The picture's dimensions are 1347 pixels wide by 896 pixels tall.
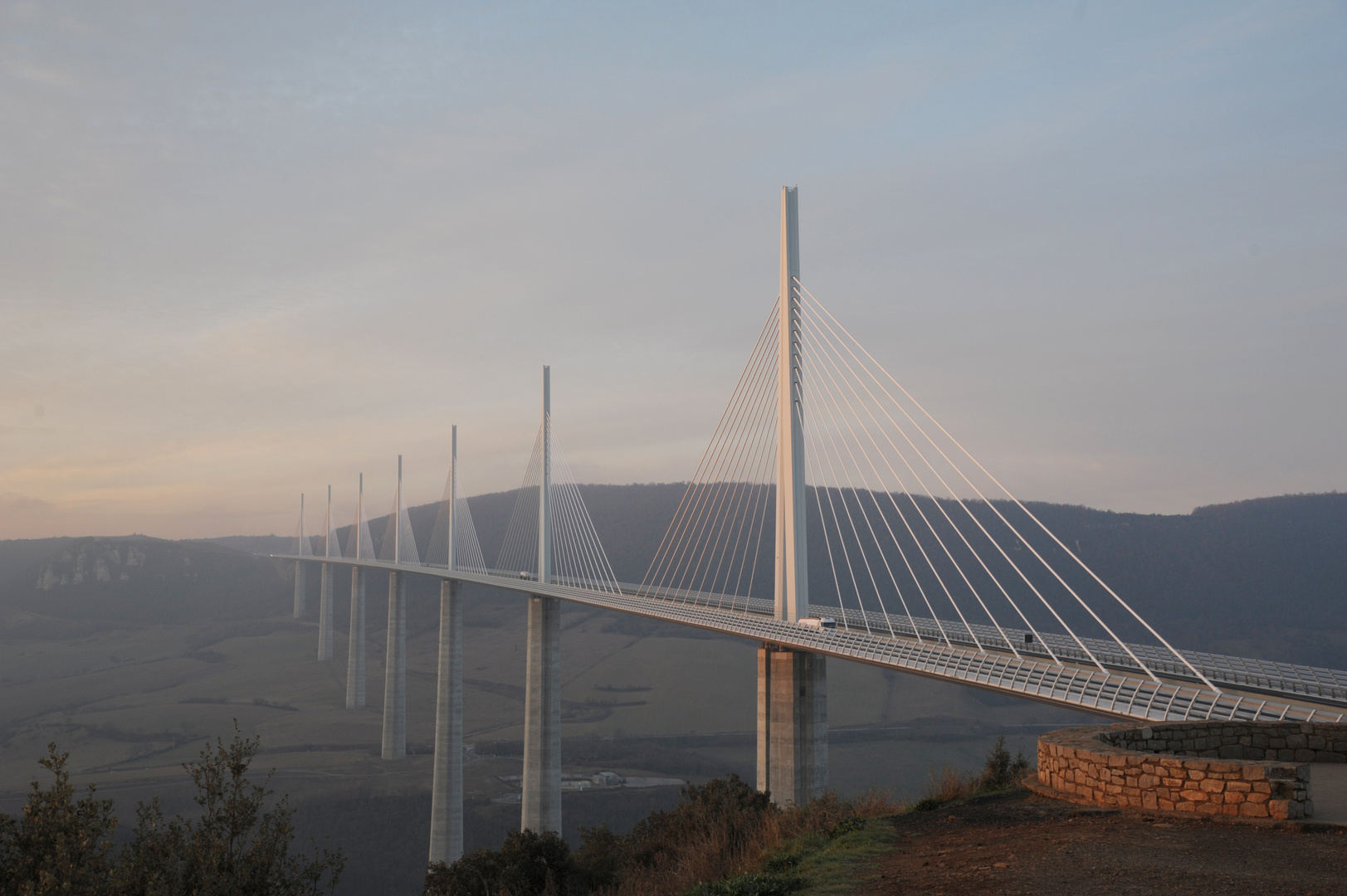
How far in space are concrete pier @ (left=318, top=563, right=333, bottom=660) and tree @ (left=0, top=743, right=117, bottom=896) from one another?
97.8 metres

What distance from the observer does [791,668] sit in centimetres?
2319

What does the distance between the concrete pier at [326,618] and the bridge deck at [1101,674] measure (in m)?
87.7

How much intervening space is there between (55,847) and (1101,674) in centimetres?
1313

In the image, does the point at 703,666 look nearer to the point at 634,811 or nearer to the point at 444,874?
A: the point at 634,811

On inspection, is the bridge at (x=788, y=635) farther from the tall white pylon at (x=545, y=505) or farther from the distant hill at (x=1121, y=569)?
the distant hill at (x=1121, y=569)

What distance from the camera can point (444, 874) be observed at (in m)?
20.7

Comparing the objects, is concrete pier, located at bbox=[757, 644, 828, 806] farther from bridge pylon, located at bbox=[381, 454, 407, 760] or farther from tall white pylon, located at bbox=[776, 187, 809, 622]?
bridge pylon, located at bbox=[381, 454, 407, 760]

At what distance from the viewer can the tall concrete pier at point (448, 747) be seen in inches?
1800

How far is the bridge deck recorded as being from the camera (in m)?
11.3

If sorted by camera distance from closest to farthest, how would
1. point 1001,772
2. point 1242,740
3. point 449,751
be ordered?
1. point 1242,740
2. point 1001,772
3. point 449,751

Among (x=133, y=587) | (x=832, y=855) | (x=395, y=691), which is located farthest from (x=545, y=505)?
(x=133, y=587)

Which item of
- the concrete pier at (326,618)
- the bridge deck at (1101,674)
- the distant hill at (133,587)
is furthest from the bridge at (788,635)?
the distant hill at (133,587)

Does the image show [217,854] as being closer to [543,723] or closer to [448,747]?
[543,723]

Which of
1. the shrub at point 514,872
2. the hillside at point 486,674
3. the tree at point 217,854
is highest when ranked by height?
the tree at point 217,854
